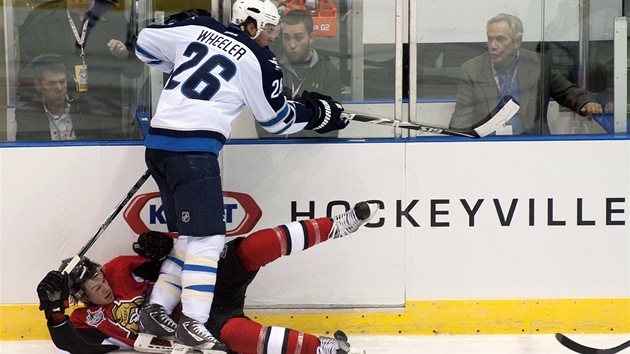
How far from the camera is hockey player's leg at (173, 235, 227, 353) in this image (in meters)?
3.16

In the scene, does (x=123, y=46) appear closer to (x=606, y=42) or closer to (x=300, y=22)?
(x=300, y=22)

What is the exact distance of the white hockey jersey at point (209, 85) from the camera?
3.19 m

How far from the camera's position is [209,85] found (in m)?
3.21

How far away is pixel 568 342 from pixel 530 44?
3.86ft

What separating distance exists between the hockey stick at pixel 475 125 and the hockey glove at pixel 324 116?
56 millimetres

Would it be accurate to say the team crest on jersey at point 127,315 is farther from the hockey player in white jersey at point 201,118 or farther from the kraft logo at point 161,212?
the kraft logo at point 161,212

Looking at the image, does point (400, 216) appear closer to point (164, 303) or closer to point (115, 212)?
point (164, 303)

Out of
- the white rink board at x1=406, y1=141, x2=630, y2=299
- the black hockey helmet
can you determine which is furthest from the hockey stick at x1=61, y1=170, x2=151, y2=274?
the white rink board at x1=406, y1=141, x2=630, y2=299

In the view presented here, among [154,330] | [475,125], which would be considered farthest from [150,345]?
[475,125]

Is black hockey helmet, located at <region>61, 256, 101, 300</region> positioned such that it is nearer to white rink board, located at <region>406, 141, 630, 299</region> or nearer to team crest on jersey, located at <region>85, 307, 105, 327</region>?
team crest on jersey, located at <region>85, 307, 105, 327</region>

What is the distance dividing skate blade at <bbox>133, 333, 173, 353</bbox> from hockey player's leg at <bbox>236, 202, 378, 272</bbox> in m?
0.43

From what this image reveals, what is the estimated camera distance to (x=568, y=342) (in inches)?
135

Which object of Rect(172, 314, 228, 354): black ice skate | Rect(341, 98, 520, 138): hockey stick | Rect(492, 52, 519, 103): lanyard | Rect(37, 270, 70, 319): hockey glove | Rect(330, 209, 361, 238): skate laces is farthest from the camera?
Rect(492, 52, 519, 103): lanyard

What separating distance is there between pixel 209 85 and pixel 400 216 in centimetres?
97
